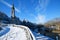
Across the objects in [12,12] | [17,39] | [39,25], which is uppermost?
[12,12]

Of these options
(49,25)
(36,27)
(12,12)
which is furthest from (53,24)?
(12,12)

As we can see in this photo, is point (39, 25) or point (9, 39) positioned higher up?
point (39, 25)

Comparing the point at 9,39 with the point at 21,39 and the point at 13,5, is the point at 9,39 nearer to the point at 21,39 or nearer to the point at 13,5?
the point at 21,39

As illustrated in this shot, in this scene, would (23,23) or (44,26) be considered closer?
(23,23)

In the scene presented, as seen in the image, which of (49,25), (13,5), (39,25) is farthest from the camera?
(49,25)

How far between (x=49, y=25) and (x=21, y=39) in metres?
4.98

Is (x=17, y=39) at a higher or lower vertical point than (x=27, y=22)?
lower

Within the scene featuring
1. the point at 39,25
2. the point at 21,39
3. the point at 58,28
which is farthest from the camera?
the point at 58,28

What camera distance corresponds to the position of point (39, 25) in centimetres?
739

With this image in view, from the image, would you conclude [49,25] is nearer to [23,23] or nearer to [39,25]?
[39,25]

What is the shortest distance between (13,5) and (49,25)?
3.05 metres

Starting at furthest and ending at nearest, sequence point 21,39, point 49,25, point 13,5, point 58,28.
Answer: point 58,28, point 49,25, point 13,5, point 21,39

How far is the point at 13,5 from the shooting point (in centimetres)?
682

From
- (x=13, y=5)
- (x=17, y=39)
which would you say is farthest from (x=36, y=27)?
(x=17, y=39)
